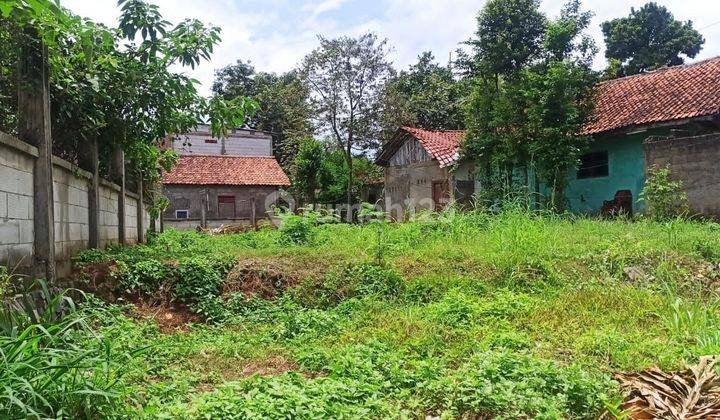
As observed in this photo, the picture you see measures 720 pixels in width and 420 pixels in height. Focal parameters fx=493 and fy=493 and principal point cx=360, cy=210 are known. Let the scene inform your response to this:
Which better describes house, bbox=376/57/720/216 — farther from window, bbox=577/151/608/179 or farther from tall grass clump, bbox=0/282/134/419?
tall grass clump, bbox=0/282/134/419

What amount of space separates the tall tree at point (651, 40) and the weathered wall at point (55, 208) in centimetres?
2441

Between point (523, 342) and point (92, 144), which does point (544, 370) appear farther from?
point (92, 144)

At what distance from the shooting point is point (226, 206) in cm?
2448

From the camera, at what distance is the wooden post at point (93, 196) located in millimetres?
6823

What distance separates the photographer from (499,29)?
14.8 m

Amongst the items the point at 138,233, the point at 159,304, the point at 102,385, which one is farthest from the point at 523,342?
the point at 138,233

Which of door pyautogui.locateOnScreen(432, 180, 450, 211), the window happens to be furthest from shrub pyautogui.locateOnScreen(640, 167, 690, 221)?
door pyautogui.locateOnScreen(432, 180, 450, 211)

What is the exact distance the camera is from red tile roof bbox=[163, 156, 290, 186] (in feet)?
78.3

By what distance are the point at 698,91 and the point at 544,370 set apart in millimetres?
13058

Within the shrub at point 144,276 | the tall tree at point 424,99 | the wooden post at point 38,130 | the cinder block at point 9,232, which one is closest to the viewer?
the cinder block at point 9,232

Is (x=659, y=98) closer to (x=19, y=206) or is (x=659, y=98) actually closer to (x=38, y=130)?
(x=38, y=130)

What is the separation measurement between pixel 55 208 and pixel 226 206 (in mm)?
19348

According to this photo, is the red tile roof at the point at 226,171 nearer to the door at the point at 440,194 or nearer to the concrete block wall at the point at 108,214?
the door at the point at 440,194

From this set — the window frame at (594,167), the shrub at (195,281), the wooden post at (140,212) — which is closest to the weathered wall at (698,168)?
the window frame at (594,167)
